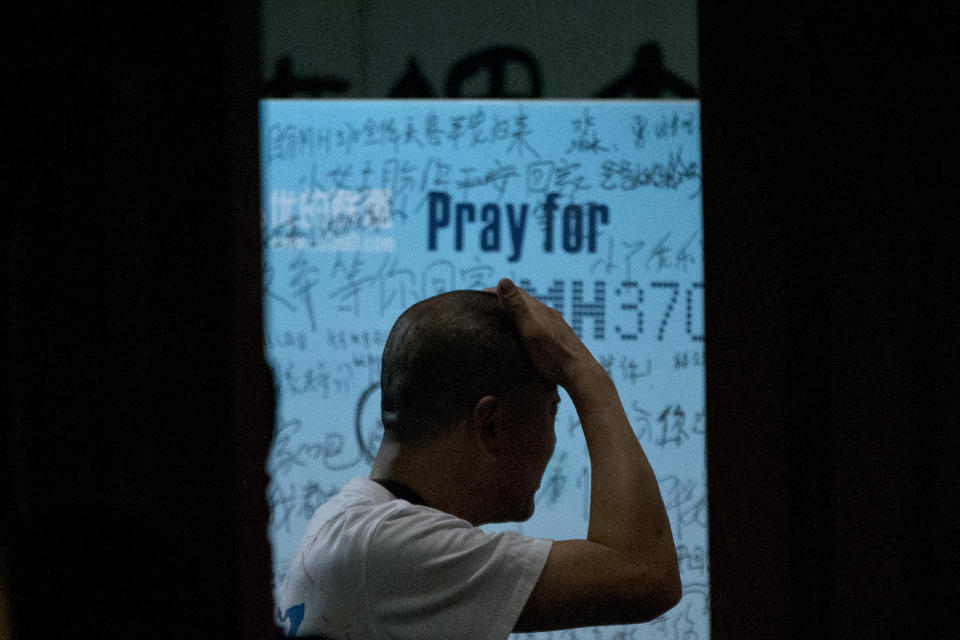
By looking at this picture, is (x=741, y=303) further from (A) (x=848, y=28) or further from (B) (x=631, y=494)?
(B) (x=631, y=494)

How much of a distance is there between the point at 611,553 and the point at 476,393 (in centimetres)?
29

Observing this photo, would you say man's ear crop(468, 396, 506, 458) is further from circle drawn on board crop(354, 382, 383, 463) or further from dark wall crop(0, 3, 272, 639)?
circle drawn on board crop(354, 382, 383, 463)

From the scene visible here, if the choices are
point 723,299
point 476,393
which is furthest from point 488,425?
point 723,299

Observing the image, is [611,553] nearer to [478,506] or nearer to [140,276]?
[478,506]

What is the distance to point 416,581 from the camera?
3.01 feet

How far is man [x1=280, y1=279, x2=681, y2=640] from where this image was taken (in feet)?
2.99

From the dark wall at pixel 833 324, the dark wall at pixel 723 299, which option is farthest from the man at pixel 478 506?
the dark wall at pixel 833 324

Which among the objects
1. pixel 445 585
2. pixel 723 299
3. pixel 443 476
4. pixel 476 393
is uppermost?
pixel 723 299

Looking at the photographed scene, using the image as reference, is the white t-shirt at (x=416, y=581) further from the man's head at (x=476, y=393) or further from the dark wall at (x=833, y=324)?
the dark wall at (x=833, y=324)

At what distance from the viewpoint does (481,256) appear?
2062 mm

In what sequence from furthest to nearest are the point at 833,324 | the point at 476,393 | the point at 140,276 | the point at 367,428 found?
the point at 367,428
the point at 833,324
the point at 140,276
the point at 476,393

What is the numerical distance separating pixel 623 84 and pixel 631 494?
1.48 m

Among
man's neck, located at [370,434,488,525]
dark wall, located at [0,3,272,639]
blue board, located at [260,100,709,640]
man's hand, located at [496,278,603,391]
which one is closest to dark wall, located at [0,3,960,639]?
dark wall, located at [0,3,272,639]

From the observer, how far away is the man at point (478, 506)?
2.99 ft
